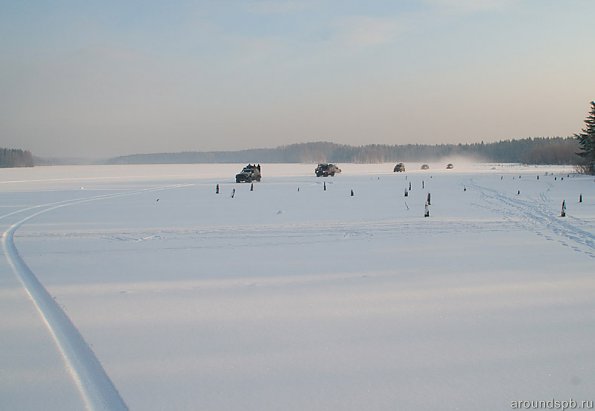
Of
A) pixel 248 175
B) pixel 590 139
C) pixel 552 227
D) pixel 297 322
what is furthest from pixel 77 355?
pixel 590 139

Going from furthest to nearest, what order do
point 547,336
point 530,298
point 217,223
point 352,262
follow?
point 217,223, point 352,262, point 530,298, point 547,336

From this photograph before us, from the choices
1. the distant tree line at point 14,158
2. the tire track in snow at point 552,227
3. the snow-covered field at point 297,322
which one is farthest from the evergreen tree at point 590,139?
the distant tree line at point 14,158

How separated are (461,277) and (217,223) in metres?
10.2

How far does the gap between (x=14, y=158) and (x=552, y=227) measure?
175409 millimetres

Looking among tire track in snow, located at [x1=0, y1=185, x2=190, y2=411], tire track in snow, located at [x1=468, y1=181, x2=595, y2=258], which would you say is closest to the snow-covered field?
tire track in snow, located at [x1=0, y1=185, x2=190, y2=411]

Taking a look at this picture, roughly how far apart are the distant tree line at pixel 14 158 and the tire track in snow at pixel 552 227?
169 meters

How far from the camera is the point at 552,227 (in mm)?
15047

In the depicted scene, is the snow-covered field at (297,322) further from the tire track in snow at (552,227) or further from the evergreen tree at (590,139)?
the evergreen tree at (590,139)

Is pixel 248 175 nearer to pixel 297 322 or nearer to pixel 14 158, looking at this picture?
pixel 297 322

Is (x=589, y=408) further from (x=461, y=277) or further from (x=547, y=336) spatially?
(x=461, y=277)

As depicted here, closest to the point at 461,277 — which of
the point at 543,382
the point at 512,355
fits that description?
the point at 512,355

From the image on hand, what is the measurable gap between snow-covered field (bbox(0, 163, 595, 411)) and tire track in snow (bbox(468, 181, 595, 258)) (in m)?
0.20

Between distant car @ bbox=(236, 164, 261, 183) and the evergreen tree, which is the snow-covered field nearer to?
distant car @ bbox=(236, 164, 261, 183)

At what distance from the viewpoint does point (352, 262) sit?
981cm
